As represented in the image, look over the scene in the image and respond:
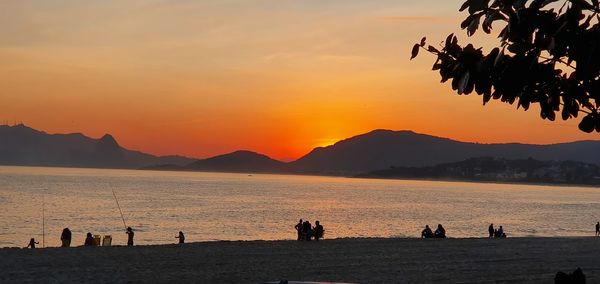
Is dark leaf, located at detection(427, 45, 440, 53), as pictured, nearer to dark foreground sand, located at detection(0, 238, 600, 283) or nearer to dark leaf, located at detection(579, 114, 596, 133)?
dark leaf, located at detection(579, 114, 596, 133)

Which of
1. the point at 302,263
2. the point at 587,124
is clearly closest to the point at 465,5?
the point at 587,124

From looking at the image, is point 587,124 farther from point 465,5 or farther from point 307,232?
point 307,232

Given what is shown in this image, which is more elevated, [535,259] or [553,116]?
[553,116]

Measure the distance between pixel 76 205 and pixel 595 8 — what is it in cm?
9743

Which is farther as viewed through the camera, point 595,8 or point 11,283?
point 11,283

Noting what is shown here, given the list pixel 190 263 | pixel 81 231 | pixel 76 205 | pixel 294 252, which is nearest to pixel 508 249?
pixel 294 252

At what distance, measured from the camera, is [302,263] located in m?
21.2

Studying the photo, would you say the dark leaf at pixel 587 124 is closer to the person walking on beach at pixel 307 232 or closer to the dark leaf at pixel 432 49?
the dark leaf at pixel 432 49

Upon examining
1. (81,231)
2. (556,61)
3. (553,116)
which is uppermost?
(556,61)

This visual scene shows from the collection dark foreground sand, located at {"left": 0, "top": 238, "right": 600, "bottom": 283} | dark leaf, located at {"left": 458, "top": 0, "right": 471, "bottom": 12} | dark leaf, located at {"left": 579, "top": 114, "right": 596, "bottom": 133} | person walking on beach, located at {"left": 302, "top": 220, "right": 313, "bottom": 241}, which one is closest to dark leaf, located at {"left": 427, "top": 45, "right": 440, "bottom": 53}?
dark leaf, located at {"left": 458, "top": 0, "right": 471, "bottom": 12}

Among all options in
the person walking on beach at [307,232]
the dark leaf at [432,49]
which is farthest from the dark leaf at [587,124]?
the person walking on beach at [307,232]

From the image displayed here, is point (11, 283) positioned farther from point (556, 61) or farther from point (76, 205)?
point (76, 205)

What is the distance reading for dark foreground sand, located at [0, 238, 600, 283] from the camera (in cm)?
1823

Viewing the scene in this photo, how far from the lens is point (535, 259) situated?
22.8m
